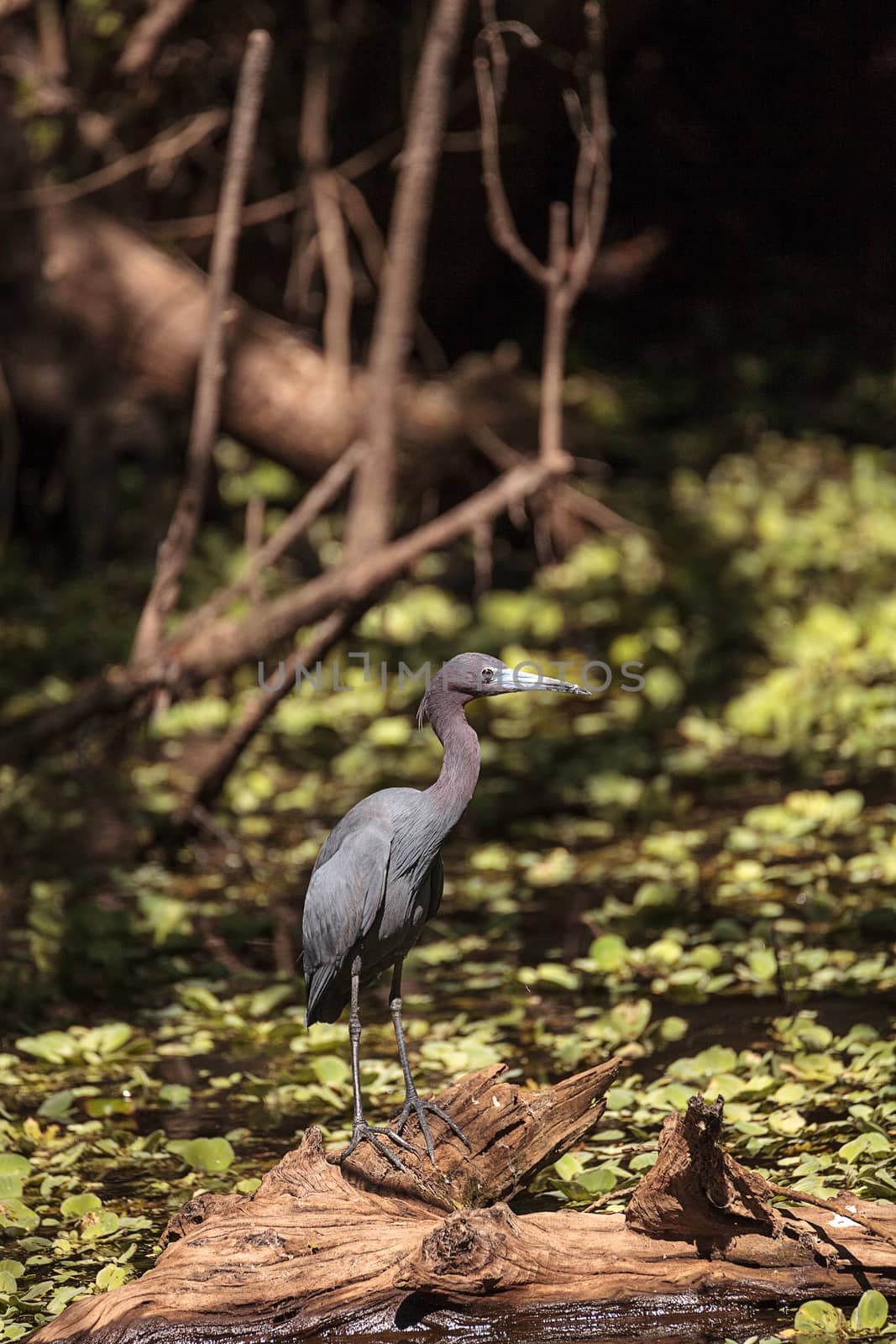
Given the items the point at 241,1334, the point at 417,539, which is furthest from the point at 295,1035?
the point at 417,539

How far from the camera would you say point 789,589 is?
812cm

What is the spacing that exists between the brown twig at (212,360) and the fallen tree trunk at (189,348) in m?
2.26

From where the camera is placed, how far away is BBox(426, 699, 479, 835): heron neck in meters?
3.03

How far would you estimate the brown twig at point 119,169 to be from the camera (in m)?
7.70

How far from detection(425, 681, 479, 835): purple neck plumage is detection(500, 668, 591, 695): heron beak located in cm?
9

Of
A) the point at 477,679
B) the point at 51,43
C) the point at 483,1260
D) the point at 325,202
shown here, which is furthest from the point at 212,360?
the point at 483,1260

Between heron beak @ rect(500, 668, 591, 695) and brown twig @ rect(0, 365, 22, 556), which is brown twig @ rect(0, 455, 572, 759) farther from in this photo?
heron beak @ rect(500, 668, 591, 695)

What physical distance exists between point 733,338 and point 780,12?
439cm

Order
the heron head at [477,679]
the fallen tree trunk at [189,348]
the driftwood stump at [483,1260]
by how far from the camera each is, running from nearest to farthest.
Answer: the driftwood stump at [483,1260], the heron head at [477,679], the fallen tree trunk at [189,348]

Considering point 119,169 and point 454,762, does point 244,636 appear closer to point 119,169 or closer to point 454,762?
point 119,169

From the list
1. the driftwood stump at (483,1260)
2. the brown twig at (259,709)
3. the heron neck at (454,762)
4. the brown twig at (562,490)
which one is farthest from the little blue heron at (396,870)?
the brown twig at (562,490)

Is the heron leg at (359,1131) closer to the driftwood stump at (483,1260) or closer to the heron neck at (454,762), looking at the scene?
the driftwood stump at (483,1260)

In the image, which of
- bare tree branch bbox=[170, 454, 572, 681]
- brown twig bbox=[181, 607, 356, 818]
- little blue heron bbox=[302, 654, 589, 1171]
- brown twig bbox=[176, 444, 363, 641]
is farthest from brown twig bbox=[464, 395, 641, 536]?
little blue heron bbox=[302, 654, 589, 1171]

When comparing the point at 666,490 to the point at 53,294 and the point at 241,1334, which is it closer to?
the point at 53,294
